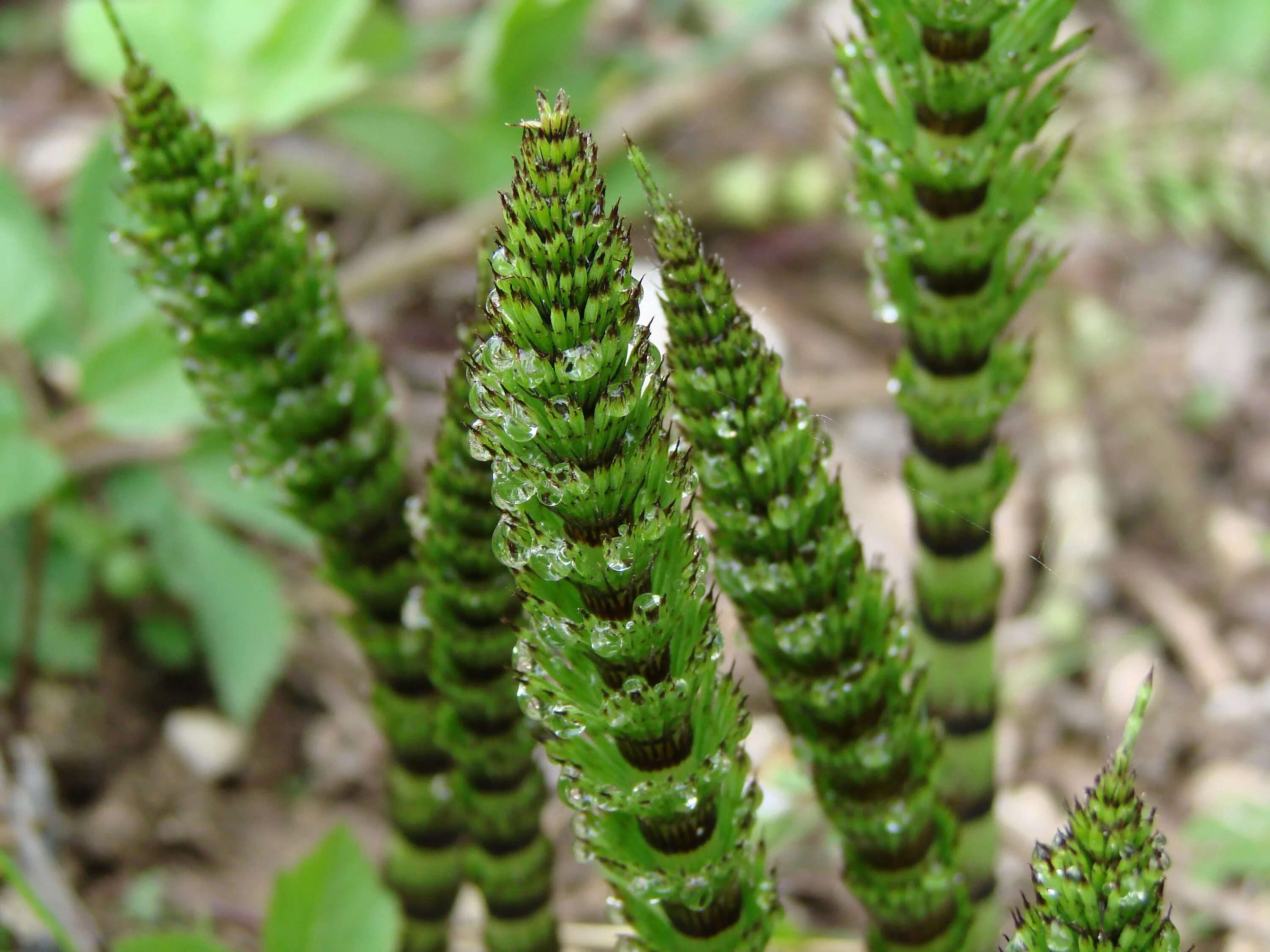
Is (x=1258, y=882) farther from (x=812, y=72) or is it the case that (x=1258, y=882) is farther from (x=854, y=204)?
(x=812, y=72)

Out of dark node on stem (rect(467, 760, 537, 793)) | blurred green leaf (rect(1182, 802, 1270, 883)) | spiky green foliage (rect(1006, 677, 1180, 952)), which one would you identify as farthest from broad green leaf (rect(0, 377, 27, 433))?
blurred green leaf (rect(1182, 802, 1270, 883))

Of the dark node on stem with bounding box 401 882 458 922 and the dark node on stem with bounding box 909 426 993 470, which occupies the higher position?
the dark node on stem with bounding box 909 426 993 470

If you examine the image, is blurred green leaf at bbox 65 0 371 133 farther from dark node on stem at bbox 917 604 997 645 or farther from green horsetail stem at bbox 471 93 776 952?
green horsetail stem at bbox 471 93 776 952

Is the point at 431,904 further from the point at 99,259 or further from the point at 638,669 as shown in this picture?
the point at 99,259

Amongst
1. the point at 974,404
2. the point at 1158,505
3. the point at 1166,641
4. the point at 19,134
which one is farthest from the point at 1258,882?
the point at 19,134

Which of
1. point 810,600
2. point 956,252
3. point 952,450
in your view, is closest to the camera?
point 810,600

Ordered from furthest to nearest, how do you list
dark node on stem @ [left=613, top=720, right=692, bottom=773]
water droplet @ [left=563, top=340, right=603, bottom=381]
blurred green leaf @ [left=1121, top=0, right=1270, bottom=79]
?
blurred green leaf @ [left=1121, top=0, right=1270, bottom=79] → dark node on stem @ [left=613, top=720, right=692, bottom=773] → water droplet @ [left=563, top=340, right=603, bottom=381]

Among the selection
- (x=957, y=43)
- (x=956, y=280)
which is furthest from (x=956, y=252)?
(x=957, y=43)
